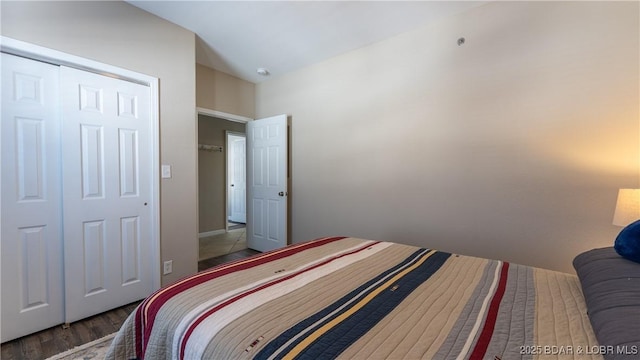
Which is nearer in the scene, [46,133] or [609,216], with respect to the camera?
[609,216]

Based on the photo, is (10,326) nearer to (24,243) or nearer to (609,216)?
(24,243)

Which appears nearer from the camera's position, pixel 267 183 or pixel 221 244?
pixel 267 183

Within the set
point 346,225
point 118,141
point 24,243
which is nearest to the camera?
point 24,243

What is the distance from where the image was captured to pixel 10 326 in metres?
1.77

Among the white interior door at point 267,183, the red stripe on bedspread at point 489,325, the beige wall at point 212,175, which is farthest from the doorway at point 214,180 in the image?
the red stripe on bedspread at point 489,325

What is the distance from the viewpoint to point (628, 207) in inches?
57.2

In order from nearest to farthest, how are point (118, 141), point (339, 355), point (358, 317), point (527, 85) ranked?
point (339, 355)
point (358, 317)
point (527, 85)
point (118, 141)

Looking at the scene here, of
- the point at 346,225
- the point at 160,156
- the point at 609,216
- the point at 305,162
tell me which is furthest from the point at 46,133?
the point at 609,216

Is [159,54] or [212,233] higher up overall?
[159,54]

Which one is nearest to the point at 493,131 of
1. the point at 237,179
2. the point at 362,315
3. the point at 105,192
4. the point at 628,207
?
the point at 628,207

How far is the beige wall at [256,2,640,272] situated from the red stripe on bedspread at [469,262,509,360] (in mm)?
1167

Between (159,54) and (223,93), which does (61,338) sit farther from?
(223,93)

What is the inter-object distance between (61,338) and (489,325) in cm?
264

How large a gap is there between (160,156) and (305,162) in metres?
1.66
